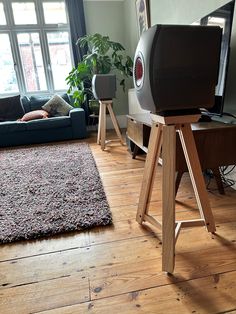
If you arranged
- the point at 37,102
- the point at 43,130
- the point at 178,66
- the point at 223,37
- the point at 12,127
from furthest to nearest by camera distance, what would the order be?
the point at 37,102 → the point at 43,130 → the point at 12,127 → the point at 223,37 → the point at 178,66

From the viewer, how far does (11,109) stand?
3.69 m

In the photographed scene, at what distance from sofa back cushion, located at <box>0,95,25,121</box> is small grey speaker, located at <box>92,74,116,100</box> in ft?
5.14

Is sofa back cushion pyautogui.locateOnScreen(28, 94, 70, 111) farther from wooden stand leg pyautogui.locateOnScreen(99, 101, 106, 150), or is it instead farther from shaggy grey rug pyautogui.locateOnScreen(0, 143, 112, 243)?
wooden stand leg pyautogui.locateOnScreen(99, 101, 106, 150)

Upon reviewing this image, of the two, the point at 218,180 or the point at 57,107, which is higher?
the point at 57,107

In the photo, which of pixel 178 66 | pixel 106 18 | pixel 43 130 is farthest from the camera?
pixel 106 18

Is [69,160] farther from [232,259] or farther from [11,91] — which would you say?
[11,91]

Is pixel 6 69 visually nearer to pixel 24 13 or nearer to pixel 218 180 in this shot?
pixel 24 13

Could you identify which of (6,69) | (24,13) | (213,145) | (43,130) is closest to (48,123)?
(43,130)

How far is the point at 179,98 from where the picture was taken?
91 centimetres

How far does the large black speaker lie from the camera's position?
848mm

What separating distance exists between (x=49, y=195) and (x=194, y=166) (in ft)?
3.73

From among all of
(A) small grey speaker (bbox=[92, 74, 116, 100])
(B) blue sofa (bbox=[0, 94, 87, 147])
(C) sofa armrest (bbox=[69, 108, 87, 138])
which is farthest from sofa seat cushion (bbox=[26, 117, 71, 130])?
(A) small grey speaker (bbox=[92, 74, 116, 100])

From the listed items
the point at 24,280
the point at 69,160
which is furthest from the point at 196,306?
the point at 69,160

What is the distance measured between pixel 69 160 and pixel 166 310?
1.95 meters
